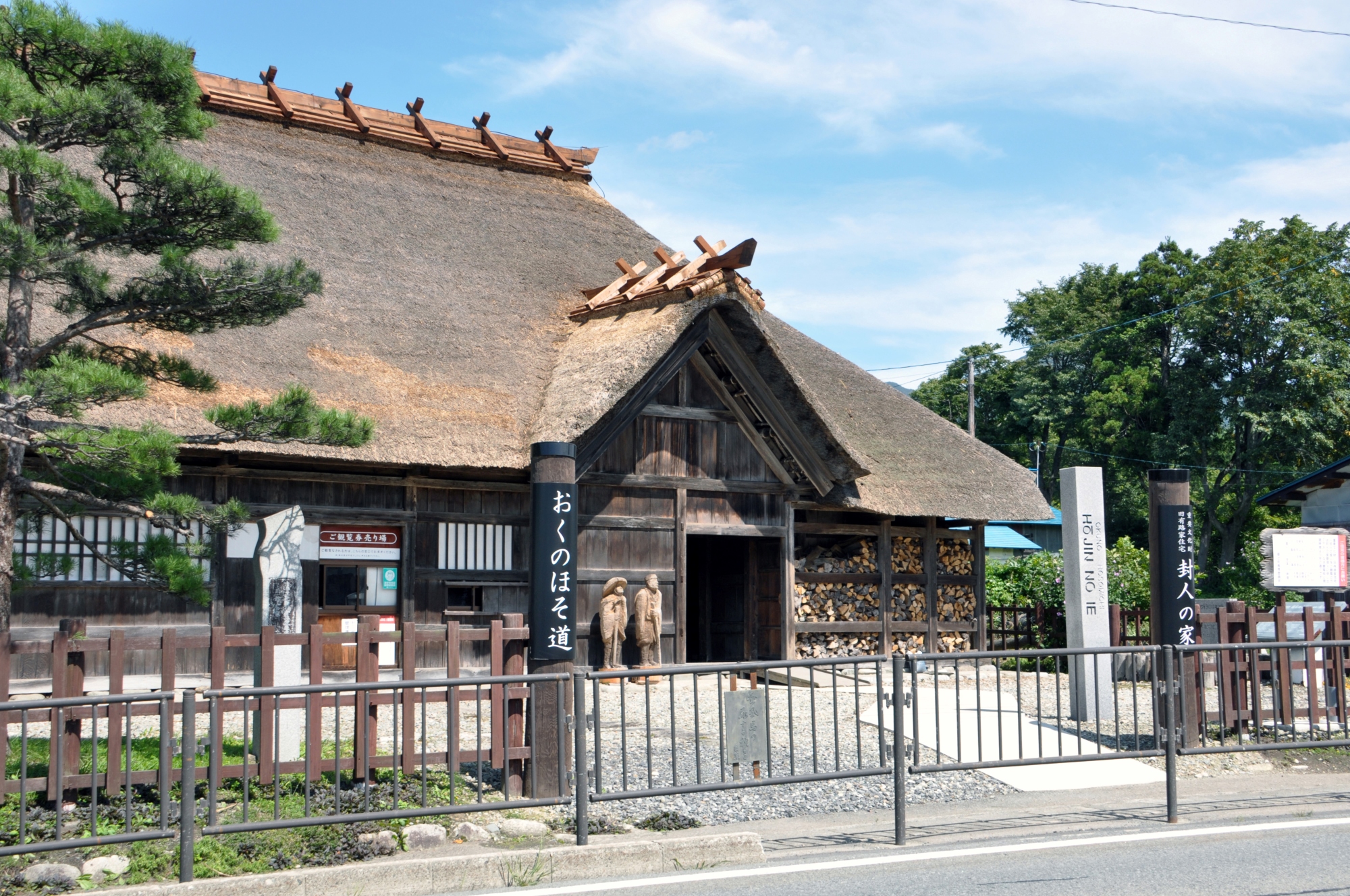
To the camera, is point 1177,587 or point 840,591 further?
point 840,591

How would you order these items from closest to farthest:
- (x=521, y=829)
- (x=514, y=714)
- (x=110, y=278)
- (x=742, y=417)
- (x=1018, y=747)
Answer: (x=521, y=829) → (x=514, y=714) → (x=110, y=278) → (x=1018, y=747) → (x=742, y=417)

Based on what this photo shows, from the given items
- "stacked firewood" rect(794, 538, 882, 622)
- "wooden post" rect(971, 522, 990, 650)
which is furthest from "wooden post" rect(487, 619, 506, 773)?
"wooden post" rect(971, 522, 990, 650)

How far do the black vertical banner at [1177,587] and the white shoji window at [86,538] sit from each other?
9245 millimetres

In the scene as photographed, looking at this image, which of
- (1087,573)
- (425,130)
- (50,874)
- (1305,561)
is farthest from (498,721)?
(425,130)

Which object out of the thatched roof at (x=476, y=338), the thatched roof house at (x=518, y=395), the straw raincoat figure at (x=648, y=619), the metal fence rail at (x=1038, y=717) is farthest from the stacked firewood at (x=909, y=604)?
the straw raincoat figure at (x=648, y=619)

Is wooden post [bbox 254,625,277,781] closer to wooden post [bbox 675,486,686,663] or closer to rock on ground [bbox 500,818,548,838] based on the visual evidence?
rock on ground [bbox 500,818,548,838]

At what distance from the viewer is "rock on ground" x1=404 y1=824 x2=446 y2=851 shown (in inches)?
257

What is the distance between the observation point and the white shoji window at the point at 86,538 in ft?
39.2

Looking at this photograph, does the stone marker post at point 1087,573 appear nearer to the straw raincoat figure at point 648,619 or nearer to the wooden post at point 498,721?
the straw raincoat figure at point 648,619

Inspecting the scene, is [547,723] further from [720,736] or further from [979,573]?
[979,573]

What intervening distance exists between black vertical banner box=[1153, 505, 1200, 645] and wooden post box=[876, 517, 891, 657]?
6.98 m

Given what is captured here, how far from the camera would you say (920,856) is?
652cm

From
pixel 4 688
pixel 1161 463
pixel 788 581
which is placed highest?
pixel 1161 463

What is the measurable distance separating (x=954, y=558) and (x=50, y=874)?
14.6 meters
